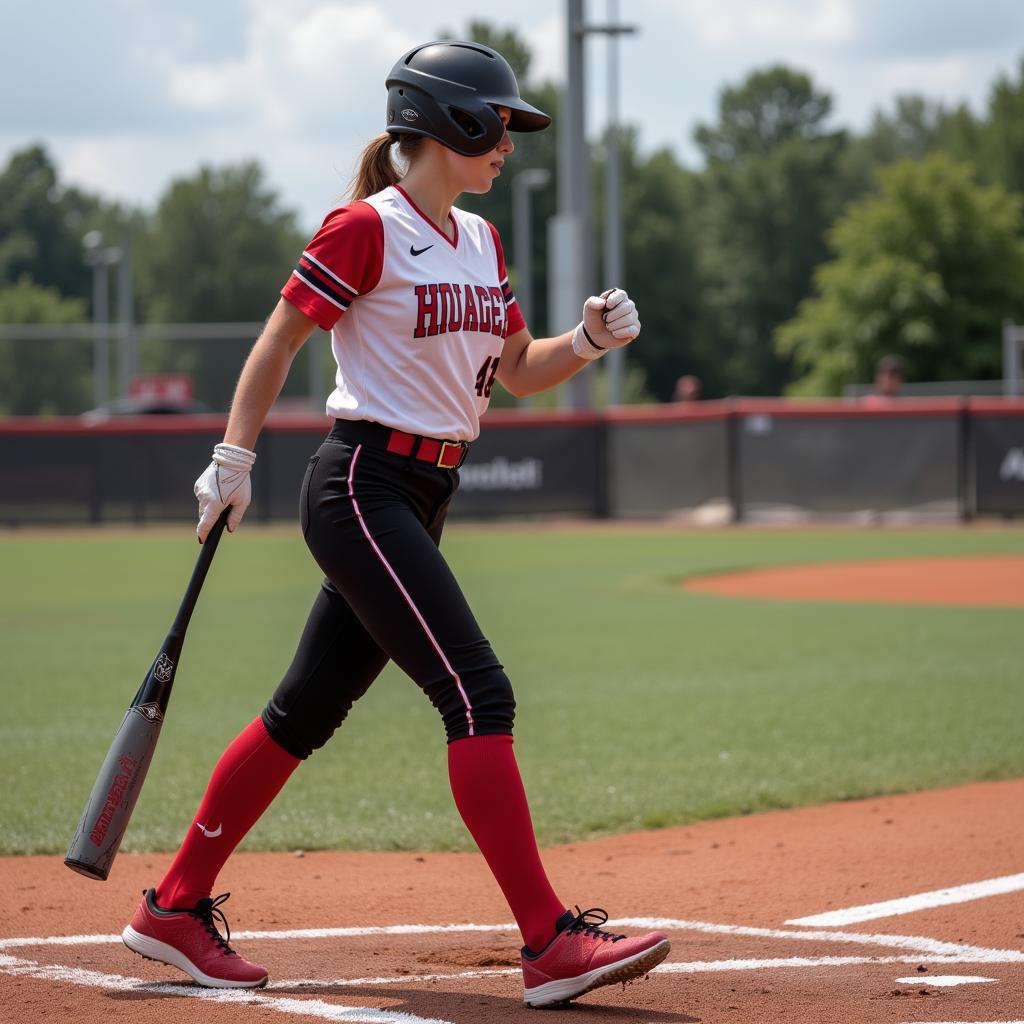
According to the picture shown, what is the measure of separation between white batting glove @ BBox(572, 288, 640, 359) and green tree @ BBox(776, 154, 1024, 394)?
157 feet

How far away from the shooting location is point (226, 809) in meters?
3.86

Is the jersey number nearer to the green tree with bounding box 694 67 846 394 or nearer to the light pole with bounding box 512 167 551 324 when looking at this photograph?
the light pole with bounding box 512 167 551 324

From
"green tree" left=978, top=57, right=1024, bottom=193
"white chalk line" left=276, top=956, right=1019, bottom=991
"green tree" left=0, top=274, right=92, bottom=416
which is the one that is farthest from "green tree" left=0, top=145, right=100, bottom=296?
"white chalk line" left=276, top=956, right=1019, bottom=991

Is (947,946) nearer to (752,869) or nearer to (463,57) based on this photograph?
(752,869)

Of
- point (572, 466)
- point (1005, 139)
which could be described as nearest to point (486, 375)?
point (572, 466)

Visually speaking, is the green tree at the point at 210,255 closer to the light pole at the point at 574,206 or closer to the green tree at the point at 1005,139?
the green tree at the point at 1005,139

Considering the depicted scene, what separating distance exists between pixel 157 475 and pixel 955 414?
431 inches

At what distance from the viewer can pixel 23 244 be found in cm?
9044

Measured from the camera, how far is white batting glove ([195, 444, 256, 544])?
12.1 ft

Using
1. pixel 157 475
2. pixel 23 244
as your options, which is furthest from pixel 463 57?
pixel 23 244

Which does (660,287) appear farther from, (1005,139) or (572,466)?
(572,466)

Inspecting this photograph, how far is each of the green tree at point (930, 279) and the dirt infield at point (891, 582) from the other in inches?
1378

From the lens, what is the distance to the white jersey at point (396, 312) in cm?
363

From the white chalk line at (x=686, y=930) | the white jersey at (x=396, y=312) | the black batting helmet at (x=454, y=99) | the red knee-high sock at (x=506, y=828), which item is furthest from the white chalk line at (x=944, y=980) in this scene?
the black batting helmet at (x=454, y=99)
